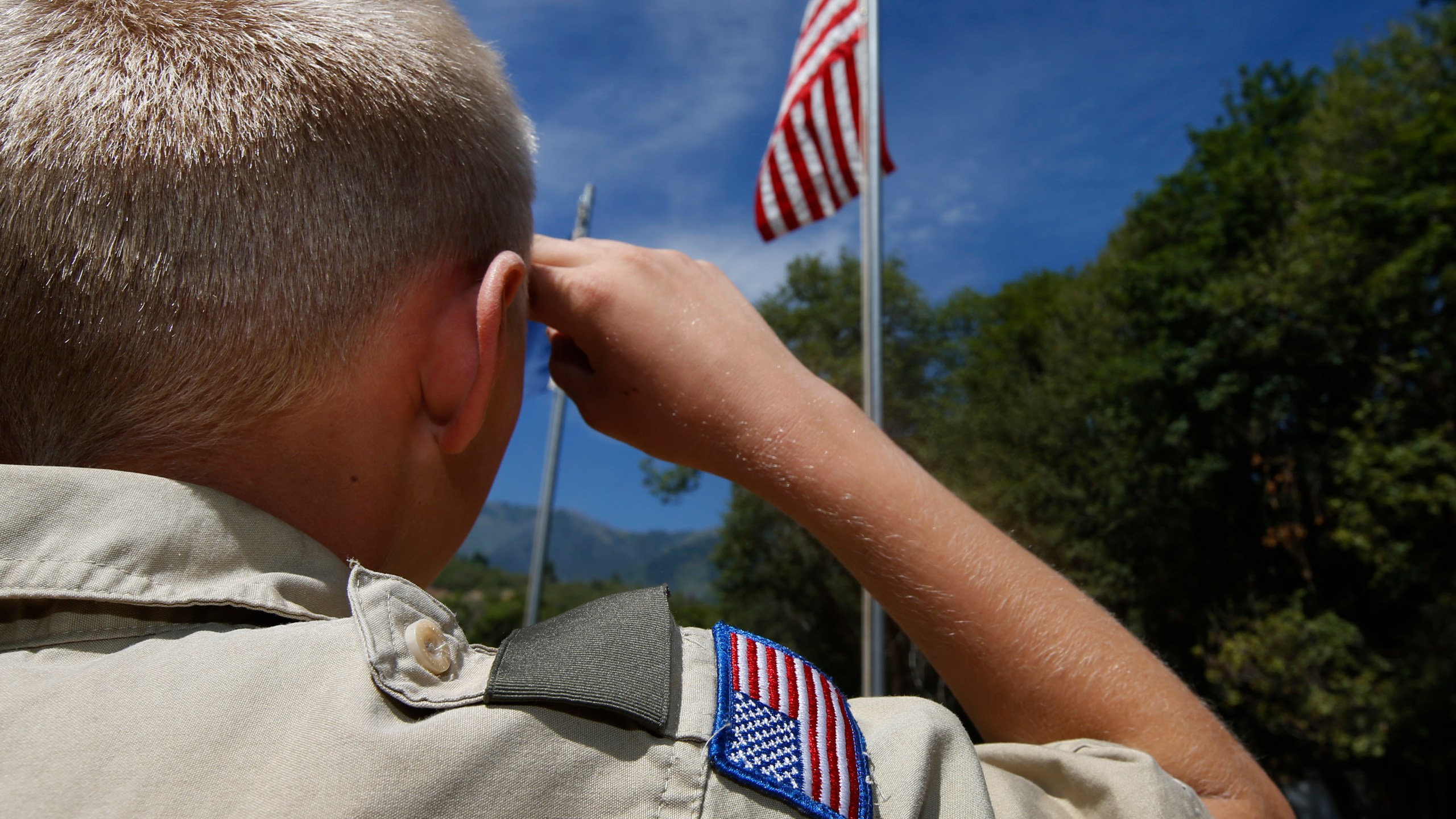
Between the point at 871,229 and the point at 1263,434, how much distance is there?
14.2 m

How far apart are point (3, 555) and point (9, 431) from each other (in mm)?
187

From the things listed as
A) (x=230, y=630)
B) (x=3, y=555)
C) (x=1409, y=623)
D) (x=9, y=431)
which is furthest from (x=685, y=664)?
(x=1409, y=623)

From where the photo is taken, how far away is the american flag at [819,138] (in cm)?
671

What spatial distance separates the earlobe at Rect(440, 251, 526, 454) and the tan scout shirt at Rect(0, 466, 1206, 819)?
193 millimetres

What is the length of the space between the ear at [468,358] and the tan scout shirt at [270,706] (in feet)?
0.65

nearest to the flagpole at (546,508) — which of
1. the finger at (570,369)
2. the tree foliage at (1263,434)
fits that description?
the tree foliage at (1263,434)

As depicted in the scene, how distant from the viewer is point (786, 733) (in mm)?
695

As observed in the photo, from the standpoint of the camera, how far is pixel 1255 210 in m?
17.6

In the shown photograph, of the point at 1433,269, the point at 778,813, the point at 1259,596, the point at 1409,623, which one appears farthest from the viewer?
the point at 1259,596

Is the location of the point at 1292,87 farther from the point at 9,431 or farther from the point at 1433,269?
the point at 9,431

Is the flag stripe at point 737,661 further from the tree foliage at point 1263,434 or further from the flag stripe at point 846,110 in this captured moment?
the tree foliage at point 1263,434

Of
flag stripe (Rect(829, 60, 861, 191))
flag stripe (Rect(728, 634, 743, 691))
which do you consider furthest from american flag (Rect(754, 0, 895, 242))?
flag stripe (Rect(728, 634, 743, 691))

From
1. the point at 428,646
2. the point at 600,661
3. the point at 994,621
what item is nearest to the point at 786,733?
the point at 600,661

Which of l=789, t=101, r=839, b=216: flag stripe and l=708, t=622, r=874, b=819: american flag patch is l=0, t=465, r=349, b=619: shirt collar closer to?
l=708, t=622, r=874, b=819: american flag patch
